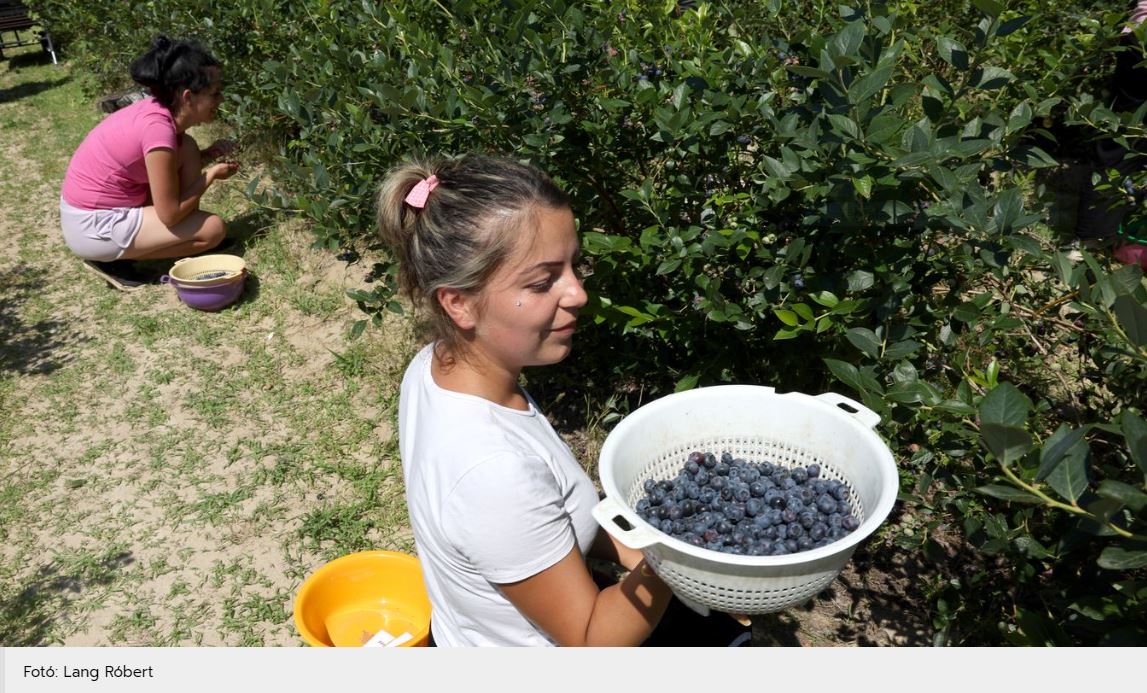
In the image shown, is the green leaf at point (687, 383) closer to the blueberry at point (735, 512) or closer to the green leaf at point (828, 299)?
the green leaf at point (828, 299)

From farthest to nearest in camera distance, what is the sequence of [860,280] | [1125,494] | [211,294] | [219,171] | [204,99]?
[219,171]
[204,99]
[211,294]
[860,280]
[1125,494]

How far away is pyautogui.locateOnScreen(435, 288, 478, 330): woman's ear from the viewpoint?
1.67m

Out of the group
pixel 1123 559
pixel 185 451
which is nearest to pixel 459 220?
pixel 1123 559

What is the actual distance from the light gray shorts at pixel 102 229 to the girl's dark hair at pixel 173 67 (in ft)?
2.24

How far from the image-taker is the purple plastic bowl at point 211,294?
4.23 metres

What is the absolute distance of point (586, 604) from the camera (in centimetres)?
153

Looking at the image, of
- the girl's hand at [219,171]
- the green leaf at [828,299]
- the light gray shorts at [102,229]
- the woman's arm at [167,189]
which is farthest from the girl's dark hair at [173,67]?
the green leaf at [828,299]

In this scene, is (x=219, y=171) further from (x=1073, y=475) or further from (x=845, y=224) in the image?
(x=1073, y=475)

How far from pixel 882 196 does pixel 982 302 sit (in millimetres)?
296

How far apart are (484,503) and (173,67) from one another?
3.64 metres

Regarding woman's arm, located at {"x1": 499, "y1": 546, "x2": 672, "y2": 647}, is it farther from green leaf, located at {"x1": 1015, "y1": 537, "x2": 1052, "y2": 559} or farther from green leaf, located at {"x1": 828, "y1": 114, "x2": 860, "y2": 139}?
green leaf, located at {"x1": 828, "y1": 114, "x2": 860, "y2": 139}

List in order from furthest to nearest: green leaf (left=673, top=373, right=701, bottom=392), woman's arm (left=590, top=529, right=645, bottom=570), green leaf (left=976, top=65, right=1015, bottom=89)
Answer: green leaf (left=673, top=373, right=701, bottom=392)
woman's arm (left=590, top=529, right=645, bottom=570)
green leaf (left=976, top=65, right=1015, bottom=89)

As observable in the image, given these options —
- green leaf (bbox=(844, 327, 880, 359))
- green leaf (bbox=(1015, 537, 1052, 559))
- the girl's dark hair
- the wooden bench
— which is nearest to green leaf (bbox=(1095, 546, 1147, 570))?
green leaf (bbox=(1015, 537, 1052, 559))

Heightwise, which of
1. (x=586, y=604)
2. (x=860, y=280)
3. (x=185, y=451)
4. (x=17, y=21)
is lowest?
(x=17, y=21)
